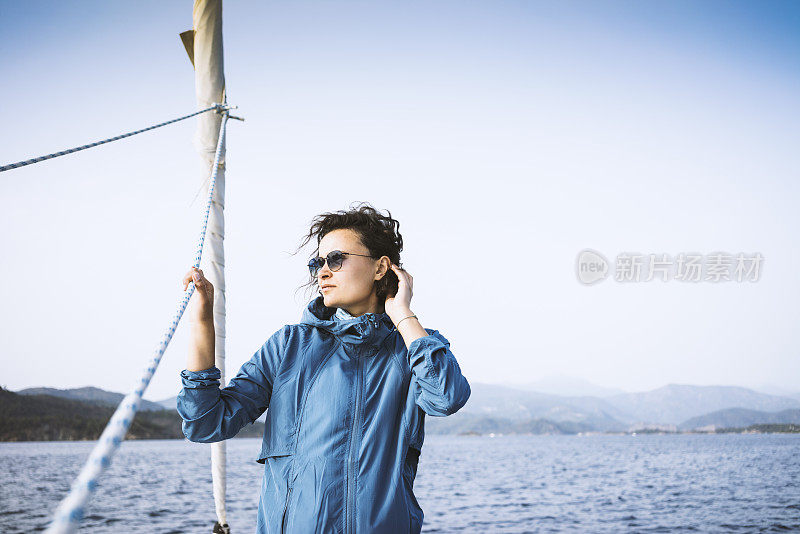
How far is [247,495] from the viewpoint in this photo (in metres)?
32.8

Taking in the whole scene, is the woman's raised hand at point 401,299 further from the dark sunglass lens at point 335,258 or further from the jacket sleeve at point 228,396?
the jacket sleeve at point 228,396

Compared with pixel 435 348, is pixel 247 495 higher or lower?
lower

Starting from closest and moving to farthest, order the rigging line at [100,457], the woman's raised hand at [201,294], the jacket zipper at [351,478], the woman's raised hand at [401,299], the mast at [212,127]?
the rigging line at [100,457], the jacket zipper at [351,478], the woman's raised hand at [201,294], the woman's raised hand at [401,299], the mast at [212,127]

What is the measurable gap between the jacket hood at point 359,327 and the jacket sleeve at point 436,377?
18cm

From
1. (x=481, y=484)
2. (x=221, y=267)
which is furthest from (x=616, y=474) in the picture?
(x=221, y=267)

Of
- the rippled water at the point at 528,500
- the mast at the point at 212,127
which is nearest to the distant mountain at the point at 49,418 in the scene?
the rippled water at the point at 528,500

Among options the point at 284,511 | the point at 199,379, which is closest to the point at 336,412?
the point at 284,511

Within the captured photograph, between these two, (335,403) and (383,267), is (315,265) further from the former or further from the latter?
(335,403)

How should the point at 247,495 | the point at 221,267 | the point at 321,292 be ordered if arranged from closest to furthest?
the point at 321,292 < the point at 221,267 < the point at 247,495

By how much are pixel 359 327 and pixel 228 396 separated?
1.69ft

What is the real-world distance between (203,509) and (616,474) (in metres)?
30.2

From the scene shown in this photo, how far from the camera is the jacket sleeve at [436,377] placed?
187 centimetres

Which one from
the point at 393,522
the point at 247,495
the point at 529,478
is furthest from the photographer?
the point at 529,478

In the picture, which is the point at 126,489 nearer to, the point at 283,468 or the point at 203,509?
the point at 203,509
